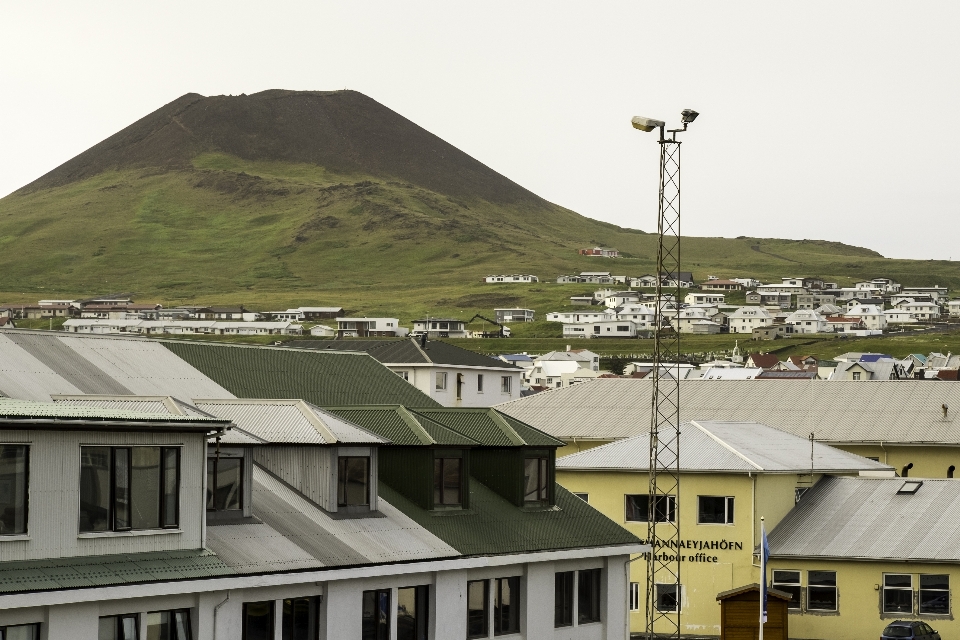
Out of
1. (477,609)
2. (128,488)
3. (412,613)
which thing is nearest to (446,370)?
(477,609)

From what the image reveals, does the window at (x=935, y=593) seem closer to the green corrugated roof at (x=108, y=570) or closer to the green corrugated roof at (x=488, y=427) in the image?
the green corrugated roof at (x=488, y=427)

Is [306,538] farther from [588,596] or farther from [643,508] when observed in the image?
[643,508]

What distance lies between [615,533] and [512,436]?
11.0 ft

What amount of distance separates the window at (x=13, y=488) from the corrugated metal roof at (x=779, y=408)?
1902 inches

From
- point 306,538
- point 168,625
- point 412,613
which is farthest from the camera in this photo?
point 412,613

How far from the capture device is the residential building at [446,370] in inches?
3893

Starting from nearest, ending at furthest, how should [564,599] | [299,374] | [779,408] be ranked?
[564,599], [299,374], [779,408]

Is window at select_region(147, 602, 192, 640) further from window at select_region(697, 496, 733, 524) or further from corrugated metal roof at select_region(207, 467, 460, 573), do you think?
window at select_region(697, 496, 733, 524)

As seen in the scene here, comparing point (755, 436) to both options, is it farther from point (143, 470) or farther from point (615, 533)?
point (143, 470)

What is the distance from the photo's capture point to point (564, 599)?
3316cm

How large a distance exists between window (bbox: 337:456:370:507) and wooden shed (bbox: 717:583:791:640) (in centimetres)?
1744

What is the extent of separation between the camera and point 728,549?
48.4 meters

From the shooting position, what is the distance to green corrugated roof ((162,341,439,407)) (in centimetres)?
3547

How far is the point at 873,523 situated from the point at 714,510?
4.97m
